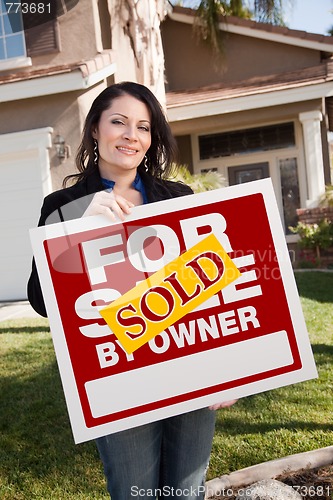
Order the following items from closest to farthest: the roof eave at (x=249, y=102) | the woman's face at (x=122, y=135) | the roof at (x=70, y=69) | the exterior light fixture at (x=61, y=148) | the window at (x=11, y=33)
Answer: the woman's face at (x=122, y=135)
the roof at (x=70, y=69)
the exterior light fixture at (x=61, y=148)
the window at (x=11, y=33)
the roof eave at (x=249, y=102)

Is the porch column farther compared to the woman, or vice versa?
the porch column

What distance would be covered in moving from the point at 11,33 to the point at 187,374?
8.90 meters

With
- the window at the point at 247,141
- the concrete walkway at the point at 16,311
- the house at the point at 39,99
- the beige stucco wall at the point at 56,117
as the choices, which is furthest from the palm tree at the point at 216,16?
the concrete walkway at the point at 16,311

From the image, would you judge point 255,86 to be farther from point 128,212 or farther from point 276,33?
point 128,212

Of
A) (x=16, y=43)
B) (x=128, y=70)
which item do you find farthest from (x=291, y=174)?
(x=16, y=43)

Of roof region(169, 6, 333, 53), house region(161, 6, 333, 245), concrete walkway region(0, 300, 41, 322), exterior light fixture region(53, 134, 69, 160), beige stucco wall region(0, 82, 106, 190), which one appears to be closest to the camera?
concrete walkway region(0, 300, 41, 322)

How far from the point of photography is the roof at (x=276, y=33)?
1180 cm

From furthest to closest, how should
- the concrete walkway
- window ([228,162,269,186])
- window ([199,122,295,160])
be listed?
window ([228,162,269,186]), window ([199,122,295,160]), the concrete walkway

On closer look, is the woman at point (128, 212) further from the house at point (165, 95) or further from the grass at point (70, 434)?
the house at point (165, 95)

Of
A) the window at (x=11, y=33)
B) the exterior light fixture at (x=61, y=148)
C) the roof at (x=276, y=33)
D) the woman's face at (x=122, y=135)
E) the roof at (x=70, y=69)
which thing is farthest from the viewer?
the roof at (x=276, y=33)

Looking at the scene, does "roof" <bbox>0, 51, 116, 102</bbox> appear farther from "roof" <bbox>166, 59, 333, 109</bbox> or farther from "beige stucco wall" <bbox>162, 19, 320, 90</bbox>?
"beige stucco wall" <bbox>162, 19, 320, 90</bbox>

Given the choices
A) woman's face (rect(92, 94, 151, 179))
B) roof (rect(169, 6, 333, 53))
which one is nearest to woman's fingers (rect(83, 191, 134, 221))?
woman's face (rect(92, 94, 151, 179))

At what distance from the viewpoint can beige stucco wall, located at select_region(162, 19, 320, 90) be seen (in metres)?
12.2

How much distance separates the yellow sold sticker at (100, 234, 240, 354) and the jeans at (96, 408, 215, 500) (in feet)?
0.92
